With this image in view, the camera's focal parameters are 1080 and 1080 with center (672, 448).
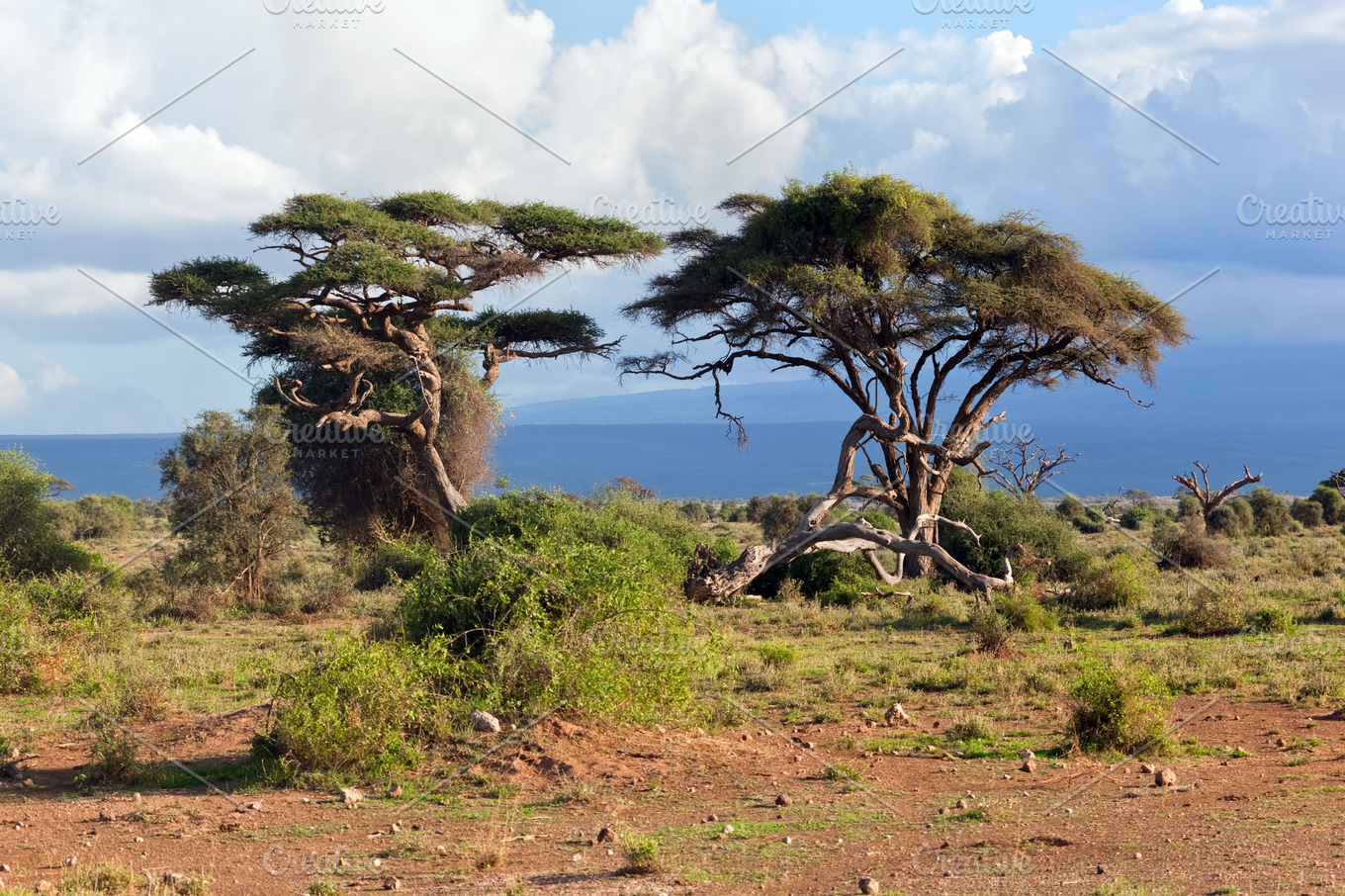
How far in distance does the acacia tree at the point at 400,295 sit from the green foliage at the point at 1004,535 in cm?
961

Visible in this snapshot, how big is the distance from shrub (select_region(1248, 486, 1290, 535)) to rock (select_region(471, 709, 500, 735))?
3277 centimetres

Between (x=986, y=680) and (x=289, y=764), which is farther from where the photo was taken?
(x=986, y=680)

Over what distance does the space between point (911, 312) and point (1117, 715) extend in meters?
13.3

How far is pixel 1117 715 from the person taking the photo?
8.96 metres

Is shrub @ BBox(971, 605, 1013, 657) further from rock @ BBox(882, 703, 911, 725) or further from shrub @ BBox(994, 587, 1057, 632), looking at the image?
rock @ BBox(882, 703, 911, 725)

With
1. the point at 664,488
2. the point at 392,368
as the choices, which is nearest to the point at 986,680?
the point at 392,368

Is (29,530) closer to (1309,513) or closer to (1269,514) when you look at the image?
(1269,514)

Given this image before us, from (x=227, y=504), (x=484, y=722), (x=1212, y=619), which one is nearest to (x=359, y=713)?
(x=484, y=722)

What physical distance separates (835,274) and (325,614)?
11.4 m

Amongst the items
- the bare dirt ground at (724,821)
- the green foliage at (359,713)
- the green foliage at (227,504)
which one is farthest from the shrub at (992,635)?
the green foliage at (227,504)

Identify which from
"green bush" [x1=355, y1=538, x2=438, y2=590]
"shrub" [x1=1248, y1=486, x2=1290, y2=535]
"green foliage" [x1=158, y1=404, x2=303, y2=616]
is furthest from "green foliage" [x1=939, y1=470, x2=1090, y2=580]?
"shrub" [x1=1248, y1=486, x2=1290, y2=535]

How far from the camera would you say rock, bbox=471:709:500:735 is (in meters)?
8.61

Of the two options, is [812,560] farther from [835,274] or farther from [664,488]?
[664,488]

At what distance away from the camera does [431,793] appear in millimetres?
7832
